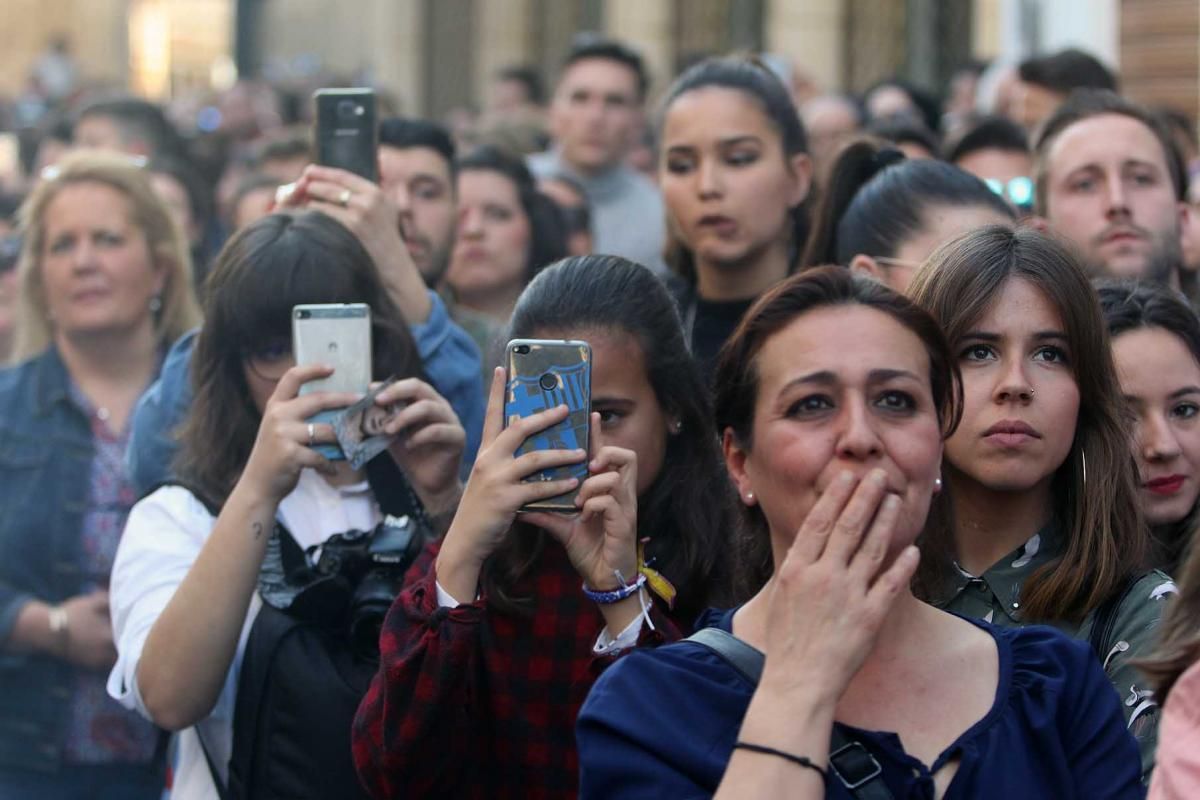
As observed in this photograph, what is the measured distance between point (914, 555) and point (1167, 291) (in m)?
1.72

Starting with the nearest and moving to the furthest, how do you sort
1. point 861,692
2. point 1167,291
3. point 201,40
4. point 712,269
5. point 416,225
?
point 861,692
point 1167,291
point 712,269
point 416,225
point 201,40

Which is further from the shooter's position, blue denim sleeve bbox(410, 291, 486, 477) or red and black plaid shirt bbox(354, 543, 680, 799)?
blue denim sleeve bbox(410, 291, 486, 477)

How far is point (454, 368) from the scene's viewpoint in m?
4.79

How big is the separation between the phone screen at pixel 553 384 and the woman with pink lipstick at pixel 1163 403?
1166 millimetres

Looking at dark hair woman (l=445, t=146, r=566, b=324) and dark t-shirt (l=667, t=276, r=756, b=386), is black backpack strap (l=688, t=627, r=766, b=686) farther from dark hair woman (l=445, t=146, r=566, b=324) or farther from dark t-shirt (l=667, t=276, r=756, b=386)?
dark hair woman (l=445, t=146, r=566, b=324)

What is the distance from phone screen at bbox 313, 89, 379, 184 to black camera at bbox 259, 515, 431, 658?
119cm

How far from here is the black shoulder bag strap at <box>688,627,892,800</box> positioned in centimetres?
267

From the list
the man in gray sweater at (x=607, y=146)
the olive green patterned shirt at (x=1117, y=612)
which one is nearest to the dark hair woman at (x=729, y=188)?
→ the olive green patterned shirt at (x=1117, y=612)

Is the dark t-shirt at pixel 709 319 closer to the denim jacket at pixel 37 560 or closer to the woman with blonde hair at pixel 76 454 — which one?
the woman with blonde hair at pixel 76 454

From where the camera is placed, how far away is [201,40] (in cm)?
4628

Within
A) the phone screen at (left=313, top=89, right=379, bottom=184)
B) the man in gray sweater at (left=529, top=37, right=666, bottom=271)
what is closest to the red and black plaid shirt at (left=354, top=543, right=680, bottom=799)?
the phone screen at (left=313, top=89, right=379, bottom=184)

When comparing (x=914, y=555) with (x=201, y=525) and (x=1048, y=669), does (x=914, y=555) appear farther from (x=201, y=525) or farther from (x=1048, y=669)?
(x=201, y=525)

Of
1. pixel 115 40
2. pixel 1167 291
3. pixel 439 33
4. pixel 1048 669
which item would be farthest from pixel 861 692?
pixel 115 40

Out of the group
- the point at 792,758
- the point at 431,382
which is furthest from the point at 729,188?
the point at 792,758
